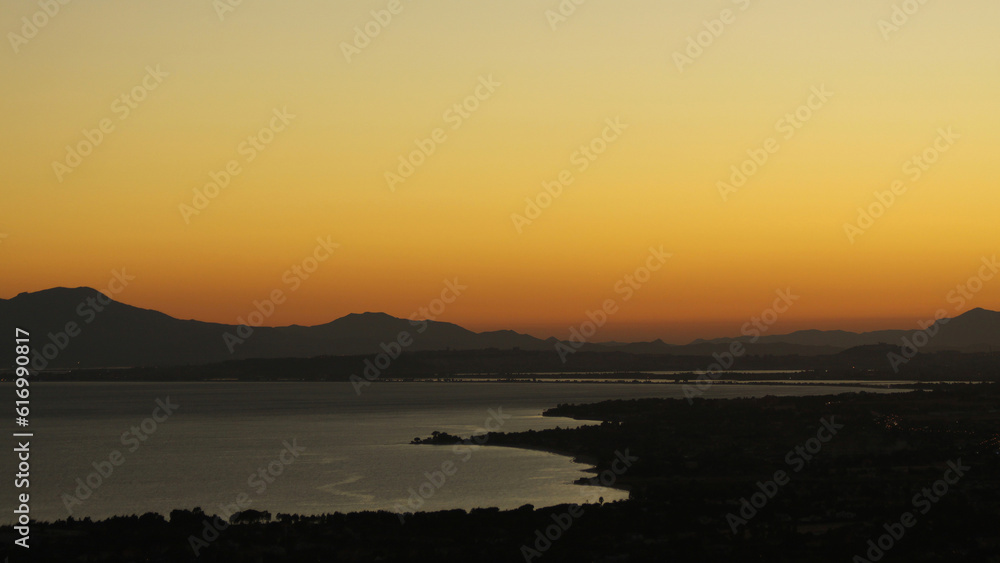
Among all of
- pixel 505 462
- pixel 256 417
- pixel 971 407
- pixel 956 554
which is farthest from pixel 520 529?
pixel 256 417

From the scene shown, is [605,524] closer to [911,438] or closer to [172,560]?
[172,560]

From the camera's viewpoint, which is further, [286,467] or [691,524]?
[286,467]

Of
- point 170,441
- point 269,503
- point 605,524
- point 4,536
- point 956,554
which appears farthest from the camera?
point 170,441

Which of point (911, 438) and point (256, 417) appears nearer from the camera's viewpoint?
point (911, 438)

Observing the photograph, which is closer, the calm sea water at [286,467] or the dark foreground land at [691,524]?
the dark foreground land at [691,524]

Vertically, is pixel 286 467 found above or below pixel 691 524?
above

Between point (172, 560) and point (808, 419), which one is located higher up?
point (172, 560)

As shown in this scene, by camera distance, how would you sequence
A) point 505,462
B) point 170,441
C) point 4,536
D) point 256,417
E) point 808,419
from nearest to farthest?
1. point 4,536
2. point 505,462
3. point 808,419
4. point 170,441
5. point 256,417

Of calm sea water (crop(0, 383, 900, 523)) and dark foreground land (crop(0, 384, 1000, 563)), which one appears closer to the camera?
dark foreground land (crop(0, 384, 1000, 563))
